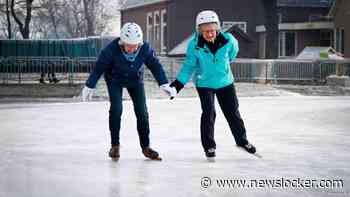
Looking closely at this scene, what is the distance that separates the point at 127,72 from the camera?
848cm

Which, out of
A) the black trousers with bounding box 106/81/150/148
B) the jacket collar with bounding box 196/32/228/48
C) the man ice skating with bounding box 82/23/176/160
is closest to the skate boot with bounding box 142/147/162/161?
the man ice skating with bounding box 82/23/176/160

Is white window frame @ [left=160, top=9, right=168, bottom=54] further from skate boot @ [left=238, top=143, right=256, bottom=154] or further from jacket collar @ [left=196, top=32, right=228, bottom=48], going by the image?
jacket collar @ [left=196, top=32, right=228, bottom=48]

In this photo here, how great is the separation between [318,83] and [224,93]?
25.6 meters

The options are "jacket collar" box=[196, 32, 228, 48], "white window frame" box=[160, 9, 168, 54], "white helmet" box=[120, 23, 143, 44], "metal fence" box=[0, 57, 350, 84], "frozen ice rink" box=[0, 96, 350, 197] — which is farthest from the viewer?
"white window frame" box=[160, 9, 168, 54]

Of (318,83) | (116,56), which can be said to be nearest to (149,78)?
(318,83)

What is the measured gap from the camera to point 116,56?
27.6 feet

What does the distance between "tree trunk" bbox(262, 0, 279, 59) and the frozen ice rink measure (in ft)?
90.8

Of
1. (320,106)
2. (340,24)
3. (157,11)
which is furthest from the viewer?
(157,11)

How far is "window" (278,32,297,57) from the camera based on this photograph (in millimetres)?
52406

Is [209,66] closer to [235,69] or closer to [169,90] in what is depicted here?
[169,90]

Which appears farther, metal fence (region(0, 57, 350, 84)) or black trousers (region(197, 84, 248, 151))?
metal fence (region(0, 57, 350, 84))

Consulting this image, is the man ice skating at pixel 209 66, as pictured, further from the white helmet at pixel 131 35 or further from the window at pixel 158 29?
the window at pixel 158 29

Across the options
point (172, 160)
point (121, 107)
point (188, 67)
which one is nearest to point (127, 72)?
point (121, 107)

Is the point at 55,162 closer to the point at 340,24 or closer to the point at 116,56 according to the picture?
the point at 116,56
